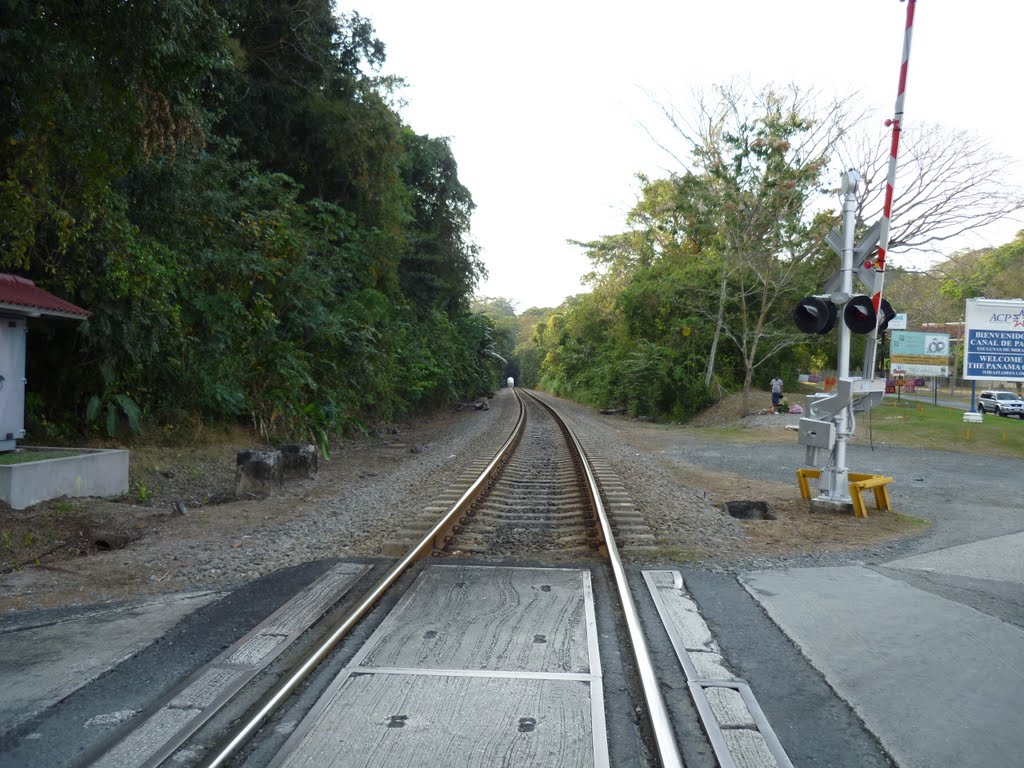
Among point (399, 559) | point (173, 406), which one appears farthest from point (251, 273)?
point (399, 559)

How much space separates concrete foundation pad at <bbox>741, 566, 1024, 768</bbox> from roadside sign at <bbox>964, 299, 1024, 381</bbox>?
1811cm

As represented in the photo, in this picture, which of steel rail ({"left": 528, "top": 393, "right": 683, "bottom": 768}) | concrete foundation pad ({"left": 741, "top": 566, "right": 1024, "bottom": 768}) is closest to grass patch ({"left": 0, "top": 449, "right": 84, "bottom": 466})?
steel rail ({"left": 528, "top": 393, "right": 683, "bottom": 768})

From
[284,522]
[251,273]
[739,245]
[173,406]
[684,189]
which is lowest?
[284,522]

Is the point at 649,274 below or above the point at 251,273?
above

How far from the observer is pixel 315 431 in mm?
17344

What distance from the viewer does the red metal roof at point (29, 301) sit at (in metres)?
9.27

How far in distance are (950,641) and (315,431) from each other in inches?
563

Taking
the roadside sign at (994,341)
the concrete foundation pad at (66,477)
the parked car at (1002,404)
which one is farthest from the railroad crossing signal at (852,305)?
the parked car at (1002,404)

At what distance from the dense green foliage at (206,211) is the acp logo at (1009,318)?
1666 cm

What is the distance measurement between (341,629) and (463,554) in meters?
2.66

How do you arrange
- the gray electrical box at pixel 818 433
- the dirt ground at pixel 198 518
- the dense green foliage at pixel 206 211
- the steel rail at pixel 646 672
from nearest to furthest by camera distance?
the steel rail at pixel 646 672 → the dirt ground at pixel 198 518 → the dense green foliage at pixel 206 211 → the gray electrical box at pixel 818 433

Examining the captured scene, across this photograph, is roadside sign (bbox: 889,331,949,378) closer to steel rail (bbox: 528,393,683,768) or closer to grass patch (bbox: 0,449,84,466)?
steel rail (bbox: 528,393,683,768)

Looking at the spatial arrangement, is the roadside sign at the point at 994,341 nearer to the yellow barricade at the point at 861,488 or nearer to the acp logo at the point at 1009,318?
the acp logo at the point at 1009,318

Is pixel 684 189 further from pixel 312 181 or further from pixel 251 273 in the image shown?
pixel 251 273
